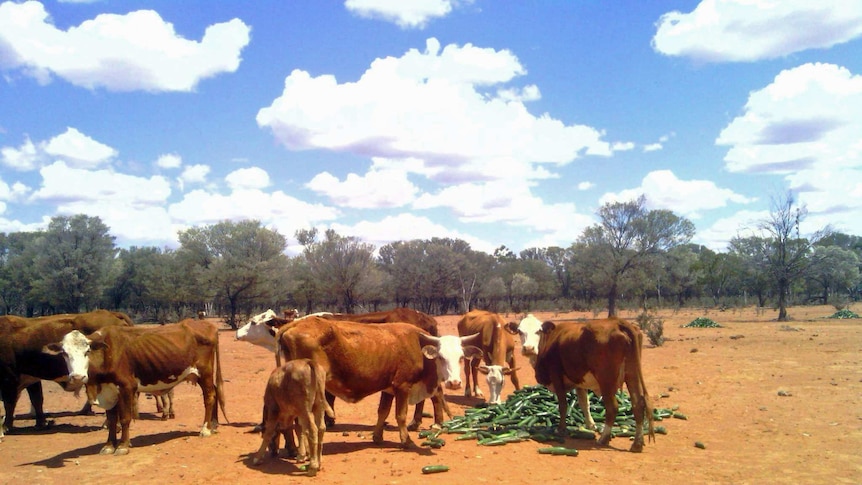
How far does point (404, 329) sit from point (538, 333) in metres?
3.49

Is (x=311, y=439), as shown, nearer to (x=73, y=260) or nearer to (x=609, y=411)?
(x=609, y=411)

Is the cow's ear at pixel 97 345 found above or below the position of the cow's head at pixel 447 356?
above

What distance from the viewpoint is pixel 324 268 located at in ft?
165

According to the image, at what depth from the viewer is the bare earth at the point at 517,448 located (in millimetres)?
7453

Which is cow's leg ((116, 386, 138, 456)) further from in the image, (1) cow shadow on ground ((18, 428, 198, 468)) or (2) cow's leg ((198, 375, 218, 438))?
(2) cow's leg ((198, 375, 218, 438))

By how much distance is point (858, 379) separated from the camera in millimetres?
14523

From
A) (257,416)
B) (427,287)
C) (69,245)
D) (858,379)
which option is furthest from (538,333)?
(427,287)

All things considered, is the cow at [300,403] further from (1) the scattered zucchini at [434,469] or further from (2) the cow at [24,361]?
(2) the cow at [24,361]

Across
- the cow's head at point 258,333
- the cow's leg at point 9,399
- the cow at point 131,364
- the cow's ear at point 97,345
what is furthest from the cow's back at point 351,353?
the cow's leg at point 9,399

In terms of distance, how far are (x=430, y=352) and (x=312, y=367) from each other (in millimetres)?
2317

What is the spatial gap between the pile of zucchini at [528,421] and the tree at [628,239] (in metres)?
33.2

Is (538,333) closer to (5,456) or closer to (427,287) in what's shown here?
(5,456)

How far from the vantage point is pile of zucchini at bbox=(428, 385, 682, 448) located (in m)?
9.34

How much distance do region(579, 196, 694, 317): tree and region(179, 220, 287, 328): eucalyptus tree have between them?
25983mm
